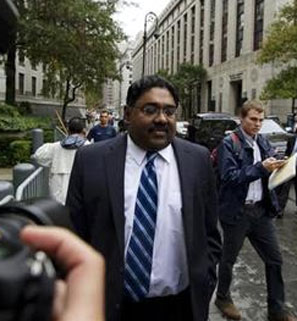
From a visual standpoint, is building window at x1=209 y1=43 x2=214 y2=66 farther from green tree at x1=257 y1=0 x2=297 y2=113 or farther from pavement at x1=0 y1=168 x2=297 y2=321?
pavement at x1=0 y1=168 x2=297 y2=321

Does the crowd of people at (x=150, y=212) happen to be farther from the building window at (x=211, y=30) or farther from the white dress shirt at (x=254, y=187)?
the building window at (x=211, y=30)

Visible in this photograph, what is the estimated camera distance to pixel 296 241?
7961 millimetres

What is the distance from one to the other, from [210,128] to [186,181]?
670 inches

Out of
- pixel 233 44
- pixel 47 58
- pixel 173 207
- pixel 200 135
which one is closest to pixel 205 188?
pixel 173 207

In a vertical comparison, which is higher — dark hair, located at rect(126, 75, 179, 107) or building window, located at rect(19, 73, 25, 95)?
building window, located at rect(19, 73, 25, 95)

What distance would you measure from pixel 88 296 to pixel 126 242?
187 cm

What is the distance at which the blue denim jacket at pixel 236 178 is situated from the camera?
4.64m

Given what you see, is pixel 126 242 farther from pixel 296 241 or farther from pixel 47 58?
pixel 47 58

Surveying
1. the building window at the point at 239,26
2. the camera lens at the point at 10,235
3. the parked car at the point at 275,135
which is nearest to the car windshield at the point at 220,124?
the parked car at the point at 275,135

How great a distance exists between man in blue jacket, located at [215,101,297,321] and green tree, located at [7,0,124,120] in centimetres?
1684

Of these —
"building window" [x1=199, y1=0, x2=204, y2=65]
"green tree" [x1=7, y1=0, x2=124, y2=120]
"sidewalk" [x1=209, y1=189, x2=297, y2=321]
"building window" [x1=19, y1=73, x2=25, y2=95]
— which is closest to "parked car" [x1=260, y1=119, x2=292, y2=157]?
"sidewalk" [x1=209, y1=189, x2=297, y2=321]

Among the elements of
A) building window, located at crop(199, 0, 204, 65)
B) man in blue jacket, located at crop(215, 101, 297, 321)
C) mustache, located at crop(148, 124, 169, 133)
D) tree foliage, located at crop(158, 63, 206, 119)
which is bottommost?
man in blue jacket, located at crop(215, 101, 297, 321)

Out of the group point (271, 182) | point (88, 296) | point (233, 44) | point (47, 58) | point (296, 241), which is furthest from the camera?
point (233, 44)

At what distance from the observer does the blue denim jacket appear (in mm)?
4645
